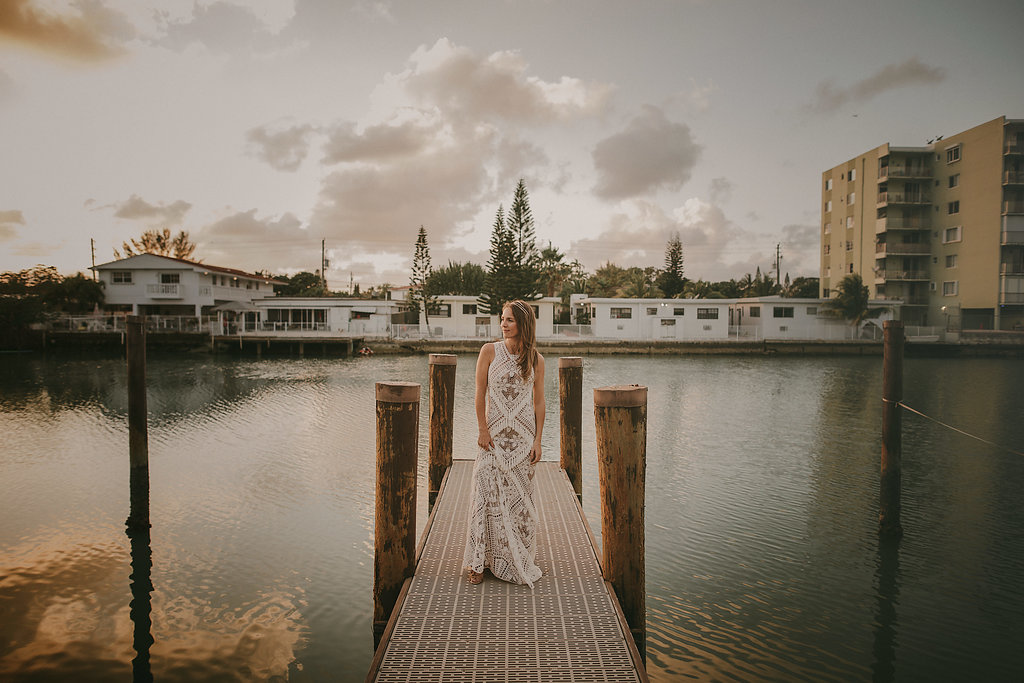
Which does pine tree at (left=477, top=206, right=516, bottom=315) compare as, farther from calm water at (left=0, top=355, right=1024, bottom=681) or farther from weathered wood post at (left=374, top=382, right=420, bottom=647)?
weathered wood post at (left=374, top=382, right=420, bottom=647)

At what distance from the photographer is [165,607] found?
6.14 m

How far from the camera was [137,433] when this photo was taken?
8023mm

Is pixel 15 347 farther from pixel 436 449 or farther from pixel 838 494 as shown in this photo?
pixel 838 494

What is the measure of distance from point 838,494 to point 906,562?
2.66 m

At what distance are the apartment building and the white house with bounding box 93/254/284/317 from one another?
186 feet

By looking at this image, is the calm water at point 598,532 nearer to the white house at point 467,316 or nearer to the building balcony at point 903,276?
the white house at point 467,316

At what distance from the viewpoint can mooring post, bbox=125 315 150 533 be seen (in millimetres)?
7906

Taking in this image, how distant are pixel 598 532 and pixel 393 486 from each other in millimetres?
4825

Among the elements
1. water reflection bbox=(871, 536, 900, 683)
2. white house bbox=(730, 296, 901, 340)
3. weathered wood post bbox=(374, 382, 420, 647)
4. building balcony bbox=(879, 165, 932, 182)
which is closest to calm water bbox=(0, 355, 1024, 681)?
water reflection bbox=(871, 536, 900, 683)

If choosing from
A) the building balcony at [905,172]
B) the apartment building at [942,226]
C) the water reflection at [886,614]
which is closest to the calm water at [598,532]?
the water reflection at [886,614]

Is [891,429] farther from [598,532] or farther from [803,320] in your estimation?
[803,320]

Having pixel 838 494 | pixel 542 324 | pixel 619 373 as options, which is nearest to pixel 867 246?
pixel 542 324

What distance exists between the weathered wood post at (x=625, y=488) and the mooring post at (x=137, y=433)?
7.11 metres

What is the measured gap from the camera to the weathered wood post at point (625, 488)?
3623 mm
